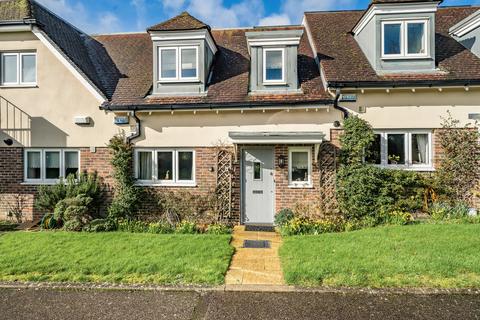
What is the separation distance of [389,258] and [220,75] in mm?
8329

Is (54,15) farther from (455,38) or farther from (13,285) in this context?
(455,38)

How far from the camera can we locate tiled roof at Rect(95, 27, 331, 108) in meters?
9.95

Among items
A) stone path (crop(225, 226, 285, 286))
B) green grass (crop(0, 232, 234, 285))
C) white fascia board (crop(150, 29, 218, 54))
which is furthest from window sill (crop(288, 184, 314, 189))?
white fascia board (crop(150, 29, 218, 54))

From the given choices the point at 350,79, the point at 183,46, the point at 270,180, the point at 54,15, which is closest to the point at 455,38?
the point at 350,79

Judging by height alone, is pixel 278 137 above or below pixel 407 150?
above

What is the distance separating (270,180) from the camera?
9938 millimetres

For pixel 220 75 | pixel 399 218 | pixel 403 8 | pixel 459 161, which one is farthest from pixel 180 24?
pixel 459 161

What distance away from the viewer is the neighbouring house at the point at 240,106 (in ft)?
31.2

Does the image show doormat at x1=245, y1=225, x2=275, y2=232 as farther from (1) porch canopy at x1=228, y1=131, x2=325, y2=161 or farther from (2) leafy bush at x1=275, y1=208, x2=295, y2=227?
(1) porch canopy at x1=228, y1=131, x2=325, y2=161

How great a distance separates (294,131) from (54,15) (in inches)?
436

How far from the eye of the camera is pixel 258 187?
32.8 feet

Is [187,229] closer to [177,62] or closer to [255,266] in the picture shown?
[255,266]

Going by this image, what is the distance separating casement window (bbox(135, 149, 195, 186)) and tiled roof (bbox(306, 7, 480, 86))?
5.50m

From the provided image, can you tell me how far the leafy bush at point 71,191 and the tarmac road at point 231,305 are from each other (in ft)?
16.8
